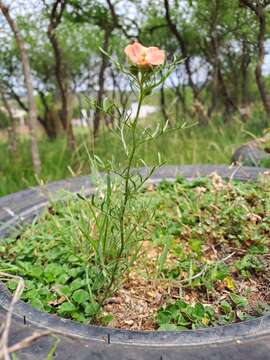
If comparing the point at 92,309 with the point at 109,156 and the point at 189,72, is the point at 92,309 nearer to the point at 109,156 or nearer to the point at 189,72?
the point at 109,156

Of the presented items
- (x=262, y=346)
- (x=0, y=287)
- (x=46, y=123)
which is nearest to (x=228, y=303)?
(x=262, y=346)

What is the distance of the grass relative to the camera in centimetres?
104

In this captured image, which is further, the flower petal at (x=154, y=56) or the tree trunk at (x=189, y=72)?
the tree trunk at (x=189, y=72)

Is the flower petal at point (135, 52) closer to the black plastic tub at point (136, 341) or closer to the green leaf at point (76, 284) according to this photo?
the black plastic tub at point (136, 341)

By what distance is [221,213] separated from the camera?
4.97ft

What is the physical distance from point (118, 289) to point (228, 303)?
0.30m

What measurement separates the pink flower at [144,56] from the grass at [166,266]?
0.45 m

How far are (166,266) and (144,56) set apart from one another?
2.41ft

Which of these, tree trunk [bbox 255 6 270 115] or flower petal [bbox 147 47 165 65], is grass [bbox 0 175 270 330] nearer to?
flower petal [bbox 147 47 165 65]

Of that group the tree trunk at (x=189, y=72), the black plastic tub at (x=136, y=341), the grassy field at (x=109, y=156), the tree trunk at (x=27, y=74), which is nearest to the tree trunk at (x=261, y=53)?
the grassy field at (x=109, y=156)

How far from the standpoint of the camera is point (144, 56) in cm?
72

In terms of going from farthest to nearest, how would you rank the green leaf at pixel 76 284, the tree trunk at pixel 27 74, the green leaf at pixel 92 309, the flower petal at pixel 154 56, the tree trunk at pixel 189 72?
the tree trunk at pixel 189 72, the tree trunk at pixel 27 74, the green leaf at pixel 76 284, the green leaf at pixel 92 309, the flower petal at pixel 154 56

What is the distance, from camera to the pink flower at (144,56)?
720 millimetres

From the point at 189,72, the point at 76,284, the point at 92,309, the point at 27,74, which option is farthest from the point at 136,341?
the point at 189,72
